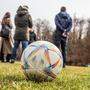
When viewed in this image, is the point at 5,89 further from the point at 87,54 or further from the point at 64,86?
the point at 87,54

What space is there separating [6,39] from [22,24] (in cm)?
363

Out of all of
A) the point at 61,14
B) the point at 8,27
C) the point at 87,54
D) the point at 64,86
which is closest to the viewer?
the point at 64,86

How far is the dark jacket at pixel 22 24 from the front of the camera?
16328mm

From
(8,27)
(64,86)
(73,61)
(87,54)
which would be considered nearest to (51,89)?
(64,86)

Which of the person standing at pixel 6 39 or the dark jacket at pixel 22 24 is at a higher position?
the dark jacket at pixel 22 24

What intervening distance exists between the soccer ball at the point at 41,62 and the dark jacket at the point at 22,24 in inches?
302

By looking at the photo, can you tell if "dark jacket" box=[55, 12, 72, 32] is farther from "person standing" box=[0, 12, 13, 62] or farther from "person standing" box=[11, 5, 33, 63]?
"person standing" box=[0, 12, 13, 62]

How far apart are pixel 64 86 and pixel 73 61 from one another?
73320 mm

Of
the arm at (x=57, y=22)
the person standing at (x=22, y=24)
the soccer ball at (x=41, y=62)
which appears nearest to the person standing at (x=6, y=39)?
the person standing at (x=22, y=24)

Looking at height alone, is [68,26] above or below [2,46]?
above

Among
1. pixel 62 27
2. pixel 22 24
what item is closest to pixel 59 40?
pixel 62 27

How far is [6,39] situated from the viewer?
20031mm

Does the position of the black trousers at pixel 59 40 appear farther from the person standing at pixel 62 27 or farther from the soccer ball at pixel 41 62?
the soccer ball at pixel 41 62

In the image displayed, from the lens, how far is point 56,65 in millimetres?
8617
